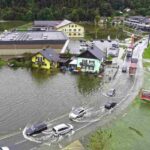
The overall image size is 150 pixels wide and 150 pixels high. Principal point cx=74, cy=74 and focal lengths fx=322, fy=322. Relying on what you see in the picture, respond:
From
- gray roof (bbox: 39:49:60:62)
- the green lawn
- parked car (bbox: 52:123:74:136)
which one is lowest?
parked car (bbox: 52:123:74:136)

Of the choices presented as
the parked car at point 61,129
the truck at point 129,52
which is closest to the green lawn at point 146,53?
the truck at point 129,52

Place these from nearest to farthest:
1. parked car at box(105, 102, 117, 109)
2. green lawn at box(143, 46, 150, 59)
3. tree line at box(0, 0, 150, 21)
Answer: parked car at box(105, 102, 117, 109) → green lawn at box(143, 46, 150, 59) → tree line at box(0, 0, 150, 21)

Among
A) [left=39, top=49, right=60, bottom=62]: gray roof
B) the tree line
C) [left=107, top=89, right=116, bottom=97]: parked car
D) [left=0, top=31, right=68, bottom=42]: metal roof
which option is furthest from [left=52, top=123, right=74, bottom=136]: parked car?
the tree line

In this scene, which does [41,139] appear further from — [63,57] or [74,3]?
[74,3]

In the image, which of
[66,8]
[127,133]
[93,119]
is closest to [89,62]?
[93,119]

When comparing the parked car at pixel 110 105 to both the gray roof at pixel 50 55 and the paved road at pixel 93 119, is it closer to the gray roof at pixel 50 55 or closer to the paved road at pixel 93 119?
the paved road at pixel 93 119

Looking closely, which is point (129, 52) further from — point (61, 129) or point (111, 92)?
point (61, 129)

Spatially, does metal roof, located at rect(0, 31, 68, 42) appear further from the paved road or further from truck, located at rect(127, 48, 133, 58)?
the paved road
